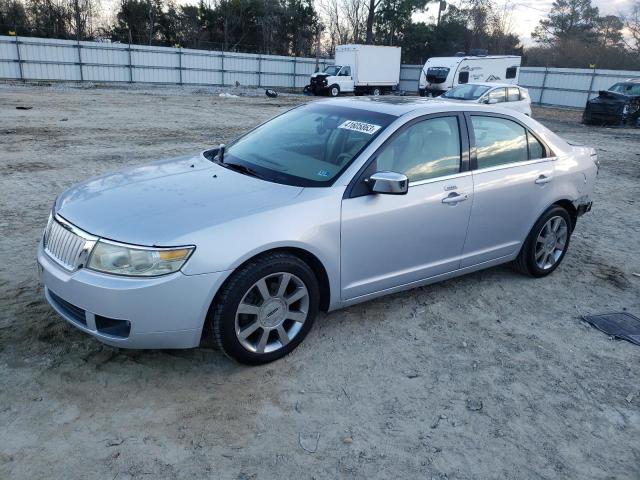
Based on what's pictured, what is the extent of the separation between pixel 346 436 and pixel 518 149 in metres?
3.05

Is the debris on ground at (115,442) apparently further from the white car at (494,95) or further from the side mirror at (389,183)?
the white car at (494,95)

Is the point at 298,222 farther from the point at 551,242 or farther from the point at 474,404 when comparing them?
the point at 551,242

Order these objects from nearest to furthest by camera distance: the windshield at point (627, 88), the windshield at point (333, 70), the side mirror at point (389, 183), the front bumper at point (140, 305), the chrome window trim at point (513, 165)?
the front bumper at point (140, 305) → the side mirror at point (389, 183) → the chrome window trim at point (513, 165) → the windshield at point (627, 88) → the windshield at point (333, 70)

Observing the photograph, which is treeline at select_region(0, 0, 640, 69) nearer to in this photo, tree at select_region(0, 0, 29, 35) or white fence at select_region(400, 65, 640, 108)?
tree at select_region(0, 0, 29, 35)

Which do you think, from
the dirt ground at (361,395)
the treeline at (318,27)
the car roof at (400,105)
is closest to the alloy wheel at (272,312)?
the dirt ground at (361,395)

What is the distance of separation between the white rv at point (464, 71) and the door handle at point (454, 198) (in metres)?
22.1

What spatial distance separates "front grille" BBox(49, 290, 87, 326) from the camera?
2959 mm

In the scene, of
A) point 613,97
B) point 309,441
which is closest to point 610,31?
point 613,97

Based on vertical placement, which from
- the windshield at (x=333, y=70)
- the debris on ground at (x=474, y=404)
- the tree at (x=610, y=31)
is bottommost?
the debris on ground at (x=474, y=404)

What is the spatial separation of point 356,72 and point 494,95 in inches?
687

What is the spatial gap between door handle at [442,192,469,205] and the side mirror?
61 centimetres

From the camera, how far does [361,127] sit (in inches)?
152

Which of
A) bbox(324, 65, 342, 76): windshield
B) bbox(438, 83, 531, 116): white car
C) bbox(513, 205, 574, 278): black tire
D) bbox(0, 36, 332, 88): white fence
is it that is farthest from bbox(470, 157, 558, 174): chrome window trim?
bbox(0, 36, 332, 88): white fence

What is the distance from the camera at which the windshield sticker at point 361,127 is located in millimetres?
3781
